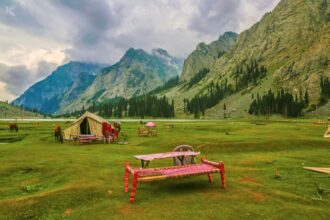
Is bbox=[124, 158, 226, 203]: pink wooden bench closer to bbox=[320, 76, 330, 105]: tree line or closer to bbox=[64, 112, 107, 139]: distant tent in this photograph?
bbox=[64, 112, 107, 139]: distant tent

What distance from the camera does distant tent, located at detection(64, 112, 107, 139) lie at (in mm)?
49250

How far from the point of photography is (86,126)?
50750 millimetres

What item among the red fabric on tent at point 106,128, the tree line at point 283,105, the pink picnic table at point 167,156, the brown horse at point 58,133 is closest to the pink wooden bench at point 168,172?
the pink picnic table at point 167,156

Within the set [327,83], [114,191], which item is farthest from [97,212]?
[327,83]

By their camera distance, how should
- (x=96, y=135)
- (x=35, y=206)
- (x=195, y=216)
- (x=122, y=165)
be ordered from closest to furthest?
(x=195, y=216), (x=35, y=206), (x=122, y=165), (x=96, y=135)

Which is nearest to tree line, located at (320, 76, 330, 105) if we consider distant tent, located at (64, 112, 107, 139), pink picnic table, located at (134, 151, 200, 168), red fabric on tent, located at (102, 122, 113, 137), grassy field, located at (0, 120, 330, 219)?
distant tent, located at (64, 112, 107, 139)

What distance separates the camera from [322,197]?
1452cm

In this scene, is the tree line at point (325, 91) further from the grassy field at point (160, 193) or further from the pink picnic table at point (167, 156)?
the pink picnic table at point (167, 156)

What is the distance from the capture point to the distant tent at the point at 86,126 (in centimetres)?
4925

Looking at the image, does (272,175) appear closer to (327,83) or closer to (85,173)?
(85,173)

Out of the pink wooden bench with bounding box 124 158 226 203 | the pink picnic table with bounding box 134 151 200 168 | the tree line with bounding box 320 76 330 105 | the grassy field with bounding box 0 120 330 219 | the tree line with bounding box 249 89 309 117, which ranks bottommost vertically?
the grassy field with bounding box 0 120 330 219

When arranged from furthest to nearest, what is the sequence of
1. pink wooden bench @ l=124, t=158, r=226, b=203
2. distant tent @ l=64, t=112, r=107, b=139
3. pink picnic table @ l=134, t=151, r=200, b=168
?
Answer: 1. distant tent @ l=64, t=112, r=107, b=139
2. pink picnic table @ l=134, t=151, r=200, b=168
3. pink wooden bench @ l=124, t=158, r=226, b=203

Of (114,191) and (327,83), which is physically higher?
(327,83)

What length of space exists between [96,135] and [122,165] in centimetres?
2685
